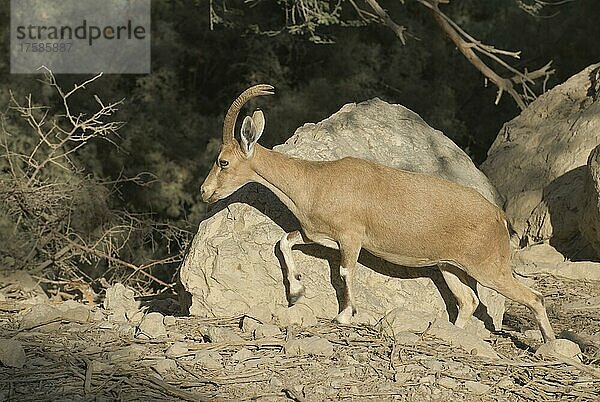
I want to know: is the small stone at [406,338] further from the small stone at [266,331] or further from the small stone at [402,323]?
the small stone at [266,331]

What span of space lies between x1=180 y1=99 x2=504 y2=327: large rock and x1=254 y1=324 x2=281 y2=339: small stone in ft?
0.89

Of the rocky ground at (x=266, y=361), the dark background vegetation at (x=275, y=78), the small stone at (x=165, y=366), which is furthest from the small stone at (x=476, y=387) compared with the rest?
the dark background vegetation at (x=275, y=78)

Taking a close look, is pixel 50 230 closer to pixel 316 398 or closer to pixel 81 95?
pixel 81 95

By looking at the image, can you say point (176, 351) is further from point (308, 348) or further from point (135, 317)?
point (135, 317)

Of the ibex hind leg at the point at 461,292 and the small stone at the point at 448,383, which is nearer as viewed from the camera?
the small stone at the point at 448,383

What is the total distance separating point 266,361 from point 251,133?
6.93 feet

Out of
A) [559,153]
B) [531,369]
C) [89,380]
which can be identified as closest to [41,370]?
[89,380]

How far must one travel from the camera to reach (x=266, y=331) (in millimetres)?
7414

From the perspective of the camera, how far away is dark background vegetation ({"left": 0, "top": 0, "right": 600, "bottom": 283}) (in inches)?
651

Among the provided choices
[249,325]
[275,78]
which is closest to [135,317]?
[249,325]

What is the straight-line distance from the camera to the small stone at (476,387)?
633 cm

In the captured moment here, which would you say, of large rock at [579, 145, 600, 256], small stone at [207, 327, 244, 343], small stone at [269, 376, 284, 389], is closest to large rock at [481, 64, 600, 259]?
large rock at [579, 145, 600, 256]

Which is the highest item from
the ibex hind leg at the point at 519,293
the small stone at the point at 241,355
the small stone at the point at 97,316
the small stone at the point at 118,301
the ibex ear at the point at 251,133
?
the ibex ear at the point at 251,133

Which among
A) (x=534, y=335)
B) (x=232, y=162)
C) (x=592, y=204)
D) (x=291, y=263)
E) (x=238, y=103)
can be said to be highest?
(x=238, y=103)
